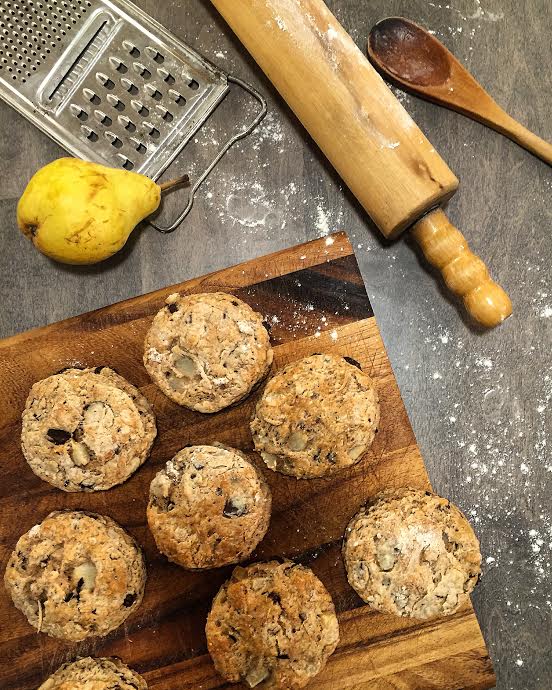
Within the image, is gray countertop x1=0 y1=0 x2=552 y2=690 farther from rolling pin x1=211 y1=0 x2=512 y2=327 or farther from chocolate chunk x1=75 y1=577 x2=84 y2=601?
chocolate chunk x1=75 y1=577 x2=84 y2=601

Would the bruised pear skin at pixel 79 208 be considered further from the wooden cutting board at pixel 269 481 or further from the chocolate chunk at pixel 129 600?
the chocolate chunk at pixel 129 600

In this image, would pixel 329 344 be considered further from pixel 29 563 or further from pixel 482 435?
pixel 29 563

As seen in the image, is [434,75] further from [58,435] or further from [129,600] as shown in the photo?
[129,600]

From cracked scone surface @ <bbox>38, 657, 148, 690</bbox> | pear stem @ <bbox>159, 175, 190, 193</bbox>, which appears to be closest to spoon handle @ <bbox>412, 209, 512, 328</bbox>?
pear stem @ <bbox>159, 175, 190, 193</bbox>

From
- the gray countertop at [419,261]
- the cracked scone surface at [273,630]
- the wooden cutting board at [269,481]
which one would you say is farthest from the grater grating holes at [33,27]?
the cracked scone surface at [273,630]

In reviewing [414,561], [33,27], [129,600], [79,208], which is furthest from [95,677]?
[33,27]

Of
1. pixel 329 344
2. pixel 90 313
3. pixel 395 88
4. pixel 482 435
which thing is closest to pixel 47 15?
pixel 90 313

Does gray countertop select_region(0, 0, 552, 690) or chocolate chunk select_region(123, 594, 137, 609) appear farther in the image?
gray countertop select_region(0, 0, 552, 690)
